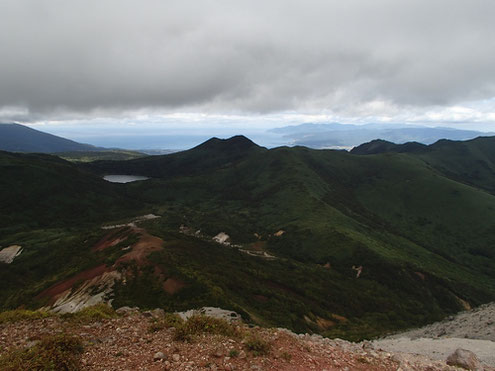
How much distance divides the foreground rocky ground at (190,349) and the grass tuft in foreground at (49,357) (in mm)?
557

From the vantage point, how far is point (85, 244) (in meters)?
83.3

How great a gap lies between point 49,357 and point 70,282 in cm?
4245

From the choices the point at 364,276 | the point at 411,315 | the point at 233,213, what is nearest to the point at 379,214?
the point at 233,213

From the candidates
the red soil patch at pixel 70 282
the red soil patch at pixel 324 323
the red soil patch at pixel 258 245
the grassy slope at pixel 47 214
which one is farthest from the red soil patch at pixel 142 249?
the red soil patch at pixel 258 245

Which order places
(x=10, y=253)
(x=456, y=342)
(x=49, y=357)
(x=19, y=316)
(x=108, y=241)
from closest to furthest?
1. (x=49, y=357)
2. (x=19, y=316)
3. (x=456, y=342)
4. (x=108, y=241)
5. (x=10, y=253)

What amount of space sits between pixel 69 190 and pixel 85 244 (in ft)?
365

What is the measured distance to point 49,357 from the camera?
1392 cm

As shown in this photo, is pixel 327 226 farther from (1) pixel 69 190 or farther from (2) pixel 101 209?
(1) pixel 69 190

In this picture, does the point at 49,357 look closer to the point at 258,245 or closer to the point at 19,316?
the point at 19,316

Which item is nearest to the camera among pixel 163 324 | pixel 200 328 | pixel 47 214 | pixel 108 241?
pixel 200 328

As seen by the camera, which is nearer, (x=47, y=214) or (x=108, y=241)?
(x=108, y=241)

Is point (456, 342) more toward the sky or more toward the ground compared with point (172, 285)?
more toward the ground

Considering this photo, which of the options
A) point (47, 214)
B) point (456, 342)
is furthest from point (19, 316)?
point (47, 214)

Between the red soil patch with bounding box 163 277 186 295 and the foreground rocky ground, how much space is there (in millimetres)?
20139
